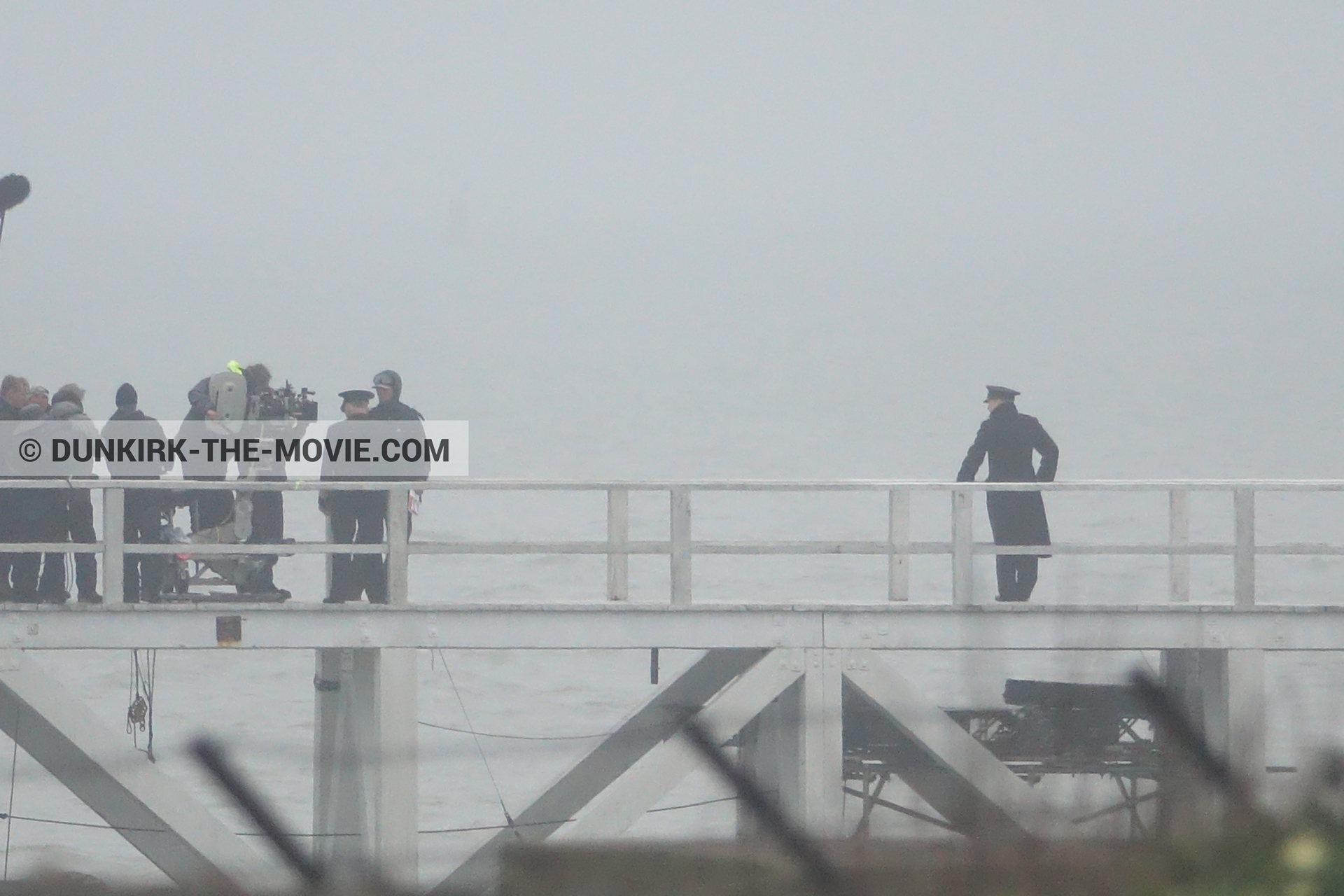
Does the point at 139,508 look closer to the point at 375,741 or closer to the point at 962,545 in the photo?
the point at 375,741

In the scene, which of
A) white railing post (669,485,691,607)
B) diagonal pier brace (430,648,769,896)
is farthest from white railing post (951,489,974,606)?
diagonal pier brace (430,648,769,896)

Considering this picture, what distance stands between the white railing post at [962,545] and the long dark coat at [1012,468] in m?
0.40

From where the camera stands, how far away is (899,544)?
39.6 ft

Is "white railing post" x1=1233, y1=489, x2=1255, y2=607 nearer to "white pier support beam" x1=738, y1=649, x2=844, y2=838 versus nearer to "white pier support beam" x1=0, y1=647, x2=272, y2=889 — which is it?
"white pier support beam" x1=738, y1=649, x2=844, y2=838

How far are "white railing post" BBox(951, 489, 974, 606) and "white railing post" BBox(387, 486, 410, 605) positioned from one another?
3.19m

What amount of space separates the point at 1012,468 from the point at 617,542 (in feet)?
8.47

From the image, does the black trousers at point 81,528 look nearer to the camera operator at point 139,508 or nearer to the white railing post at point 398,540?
the camera operator at point 139,508

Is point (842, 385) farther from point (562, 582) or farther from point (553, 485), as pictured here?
point (553, 485)

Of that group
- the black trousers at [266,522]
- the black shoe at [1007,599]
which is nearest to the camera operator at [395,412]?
the black trousers at [266,522]

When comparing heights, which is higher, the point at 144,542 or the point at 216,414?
the point at 216,414

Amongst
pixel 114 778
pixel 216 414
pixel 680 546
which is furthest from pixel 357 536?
pixel 114 778

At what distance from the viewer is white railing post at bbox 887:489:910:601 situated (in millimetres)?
12023

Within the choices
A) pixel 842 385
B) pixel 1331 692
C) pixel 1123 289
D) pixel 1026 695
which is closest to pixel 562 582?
pixel 1026 695

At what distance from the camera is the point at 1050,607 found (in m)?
11.6
